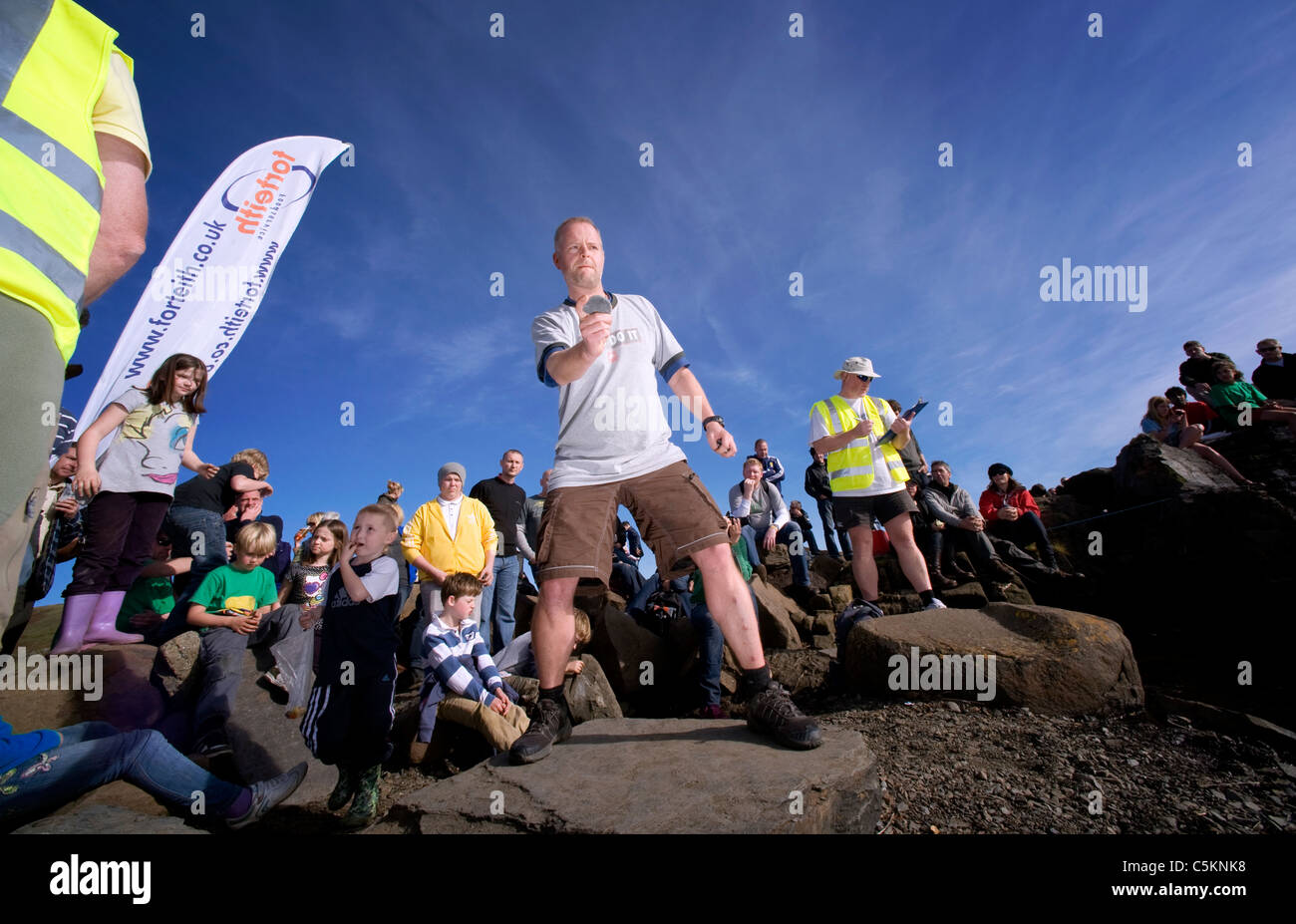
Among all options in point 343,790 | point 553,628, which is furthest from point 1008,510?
point 343,790

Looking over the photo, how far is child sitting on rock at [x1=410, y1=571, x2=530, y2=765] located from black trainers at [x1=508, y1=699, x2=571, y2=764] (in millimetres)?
1735

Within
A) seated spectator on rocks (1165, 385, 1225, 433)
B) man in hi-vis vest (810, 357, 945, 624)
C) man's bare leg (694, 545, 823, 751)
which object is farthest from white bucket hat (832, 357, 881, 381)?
seated spectator on rocks (1165, 385, 1225, 433)

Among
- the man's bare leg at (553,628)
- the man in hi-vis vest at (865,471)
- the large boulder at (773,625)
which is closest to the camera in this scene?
the man's bare leg at (553,628)

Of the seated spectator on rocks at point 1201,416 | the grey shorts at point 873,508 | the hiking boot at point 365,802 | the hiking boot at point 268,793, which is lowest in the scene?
the hiking boot at point 365,802

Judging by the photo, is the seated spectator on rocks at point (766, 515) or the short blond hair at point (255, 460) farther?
the seated spectator on rocks at point (766, 515)

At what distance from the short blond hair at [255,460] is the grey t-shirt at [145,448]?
1584 millimetres

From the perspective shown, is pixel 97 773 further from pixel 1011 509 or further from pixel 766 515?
pixel 1011 509

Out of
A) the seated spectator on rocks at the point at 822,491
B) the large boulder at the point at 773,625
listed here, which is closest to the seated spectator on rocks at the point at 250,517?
the large boulder at the point at 773,625

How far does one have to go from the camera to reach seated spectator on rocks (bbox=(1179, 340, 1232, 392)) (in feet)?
28.2

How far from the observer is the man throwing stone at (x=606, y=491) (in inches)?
101

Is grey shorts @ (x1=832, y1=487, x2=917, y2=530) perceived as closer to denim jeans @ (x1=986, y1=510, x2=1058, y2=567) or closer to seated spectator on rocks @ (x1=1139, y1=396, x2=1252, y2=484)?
denim jeans @ (x1=986, y1=510, x2=1058, y2=567)

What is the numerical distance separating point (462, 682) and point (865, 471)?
3821mm

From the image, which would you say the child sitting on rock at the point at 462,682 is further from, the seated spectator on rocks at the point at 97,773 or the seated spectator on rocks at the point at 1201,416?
the seated spectator on rocks at the point at 1201,416
